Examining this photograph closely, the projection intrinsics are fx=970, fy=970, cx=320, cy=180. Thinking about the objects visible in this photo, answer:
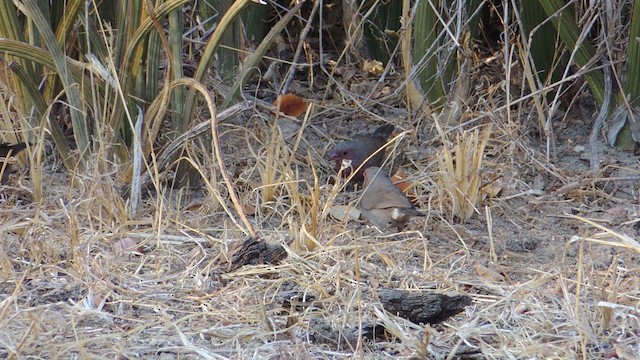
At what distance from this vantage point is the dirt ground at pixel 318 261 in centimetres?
284

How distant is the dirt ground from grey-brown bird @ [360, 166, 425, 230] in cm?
7

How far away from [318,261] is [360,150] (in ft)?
4.42

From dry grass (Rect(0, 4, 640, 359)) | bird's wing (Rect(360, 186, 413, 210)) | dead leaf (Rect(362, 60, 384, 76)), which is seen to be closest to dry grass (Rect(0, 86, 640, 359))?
dry grass (Rect(0, 4, 640, 359))

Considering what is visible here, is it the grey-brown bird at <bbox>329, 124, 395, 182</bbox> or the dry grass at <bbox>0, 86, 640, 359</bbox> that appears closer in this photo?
the dry grass at <bbox>0, 86, 640, 359</bbox>

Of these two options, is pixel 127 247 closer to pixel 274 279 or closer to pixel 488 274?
pixel 274 279

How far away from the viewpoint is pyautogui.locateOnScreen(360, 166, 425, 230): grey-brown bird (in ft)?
12.7

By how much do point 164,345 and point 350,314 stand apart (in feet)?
1.86

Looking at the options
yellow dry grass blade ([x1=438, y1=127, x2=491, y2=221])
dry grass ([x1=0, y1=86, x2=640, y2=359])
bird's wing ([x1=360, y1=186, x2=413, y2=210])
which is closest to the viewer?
dry grass ([x1=0, y1=86, x2=640, y2=359])

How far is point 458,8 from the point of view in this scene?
4.49 metres

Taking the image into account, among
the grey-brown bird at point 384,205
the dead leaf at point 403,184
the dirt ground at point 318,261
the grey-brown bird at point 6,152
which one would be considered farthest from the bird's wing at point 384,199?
the grey-brown bird at point 6,152

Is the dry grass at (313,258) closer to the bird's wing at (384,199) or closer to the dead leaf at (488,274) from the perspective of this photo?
the dead leaf at (488,274)

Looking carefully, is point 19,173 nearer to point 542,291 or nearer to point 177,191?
point 177,191

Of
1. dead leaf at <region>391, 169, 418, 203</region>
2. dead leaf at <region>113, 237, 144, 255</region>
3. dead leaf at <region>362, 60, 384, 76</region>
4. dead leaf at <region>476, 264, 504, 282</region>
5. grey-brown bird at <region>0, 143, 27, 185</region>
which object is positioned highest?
grey-brown bird at <region>0, 143, 27, 185</region>

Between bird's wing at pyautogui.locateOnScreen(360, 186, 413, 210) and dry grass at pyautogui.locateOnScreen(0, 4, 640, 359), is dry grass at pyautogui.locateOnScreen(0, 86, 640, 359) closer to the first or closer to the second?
dry grass at pyautogui.locateOnScreen(0, 4, 640, 359)
